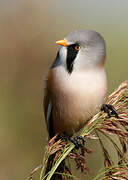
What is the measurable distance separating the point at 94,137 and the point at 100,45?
2.88ft

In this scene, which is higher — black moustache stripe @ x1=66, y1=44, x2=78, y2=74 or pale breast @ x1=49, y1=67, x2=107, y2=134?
black moustache stripe @ x1=66, y1=44, x2=78, y2=74

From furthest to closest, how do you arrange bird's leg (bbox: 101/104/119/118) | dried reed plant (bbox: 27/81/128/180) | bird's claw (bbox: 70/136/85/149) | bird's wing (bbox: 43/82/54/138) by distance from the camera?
bird's wing (bbox: 43/82/54/138), bird's claw (bbox: 70/136/85/149), bird's leg (bbox: 101/104/119/118), dried reed plant (bbox: 27/81/128/180)

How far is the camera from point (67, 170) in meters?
2.68

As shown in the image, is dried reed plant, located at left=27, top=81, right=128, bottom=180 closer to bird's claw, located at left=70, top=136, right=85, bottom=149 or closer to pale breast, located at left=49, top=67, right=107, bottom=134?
bird's claw, located at left=70, top=136, right=85, bottom=149

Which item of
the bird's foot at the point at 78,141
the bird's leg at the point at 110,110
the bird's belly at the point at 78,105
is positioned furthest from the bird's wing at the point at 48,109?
the bird's leg at the point at 110,110

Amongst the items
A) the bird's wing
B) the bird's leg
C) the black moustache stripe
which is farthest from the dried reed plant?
the bird's wing

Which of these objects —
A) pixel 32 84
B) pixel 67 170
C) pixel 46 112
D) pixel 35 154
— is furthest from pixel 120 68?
pixel 67 170

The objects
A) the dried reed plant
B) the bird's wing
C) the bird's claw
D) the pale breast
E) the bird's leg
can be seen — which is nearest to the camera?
the dried reed plant

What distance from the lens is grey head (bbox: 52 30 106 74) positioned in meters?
3.05

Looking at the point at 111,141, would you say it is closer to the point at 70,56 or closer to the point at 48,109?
the point at 70,56

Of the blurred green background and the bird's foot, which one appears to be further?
the blurred green background

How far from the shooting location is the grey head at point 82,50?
3051mm

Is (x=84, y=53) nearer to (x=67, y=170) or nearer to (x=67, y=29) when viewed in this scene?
(x=67, y=170)

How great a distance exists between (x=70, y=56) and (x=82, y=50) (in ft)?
0.31
